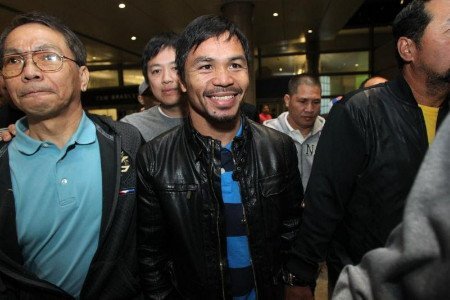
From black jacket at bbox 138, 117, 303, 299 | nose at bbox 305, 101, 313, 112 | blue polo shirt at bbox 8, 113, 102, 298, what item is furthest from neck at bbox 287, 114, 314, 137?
blue polo shirt at bbox 8, 113, 102, 298

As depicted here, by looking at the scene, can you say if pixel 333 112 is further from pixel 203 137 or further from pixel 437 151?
pixel 437 151

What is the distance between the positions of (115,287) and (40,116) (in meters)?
0.85

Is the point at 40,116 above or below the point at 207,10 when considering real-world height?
below

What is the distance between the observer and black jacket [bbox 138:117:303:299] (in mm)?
1555

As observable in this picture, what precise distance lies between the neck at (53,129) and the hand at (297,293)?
135cm

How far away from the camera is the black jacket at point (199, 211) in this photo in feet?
5.10

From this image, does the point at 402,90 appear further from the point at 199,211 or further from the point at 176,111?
the point at 176,111

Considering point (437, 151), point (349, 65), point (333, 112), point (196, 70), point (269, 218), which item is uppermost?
point (349, 65)

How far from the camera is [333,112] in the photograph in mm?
1719

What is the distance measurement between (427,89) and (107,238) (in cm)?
166

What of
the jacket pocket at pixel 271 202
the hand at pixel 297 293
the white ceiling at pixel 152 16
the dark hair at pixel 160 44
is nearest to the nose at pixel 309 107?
the dark hair at pixel 160 44

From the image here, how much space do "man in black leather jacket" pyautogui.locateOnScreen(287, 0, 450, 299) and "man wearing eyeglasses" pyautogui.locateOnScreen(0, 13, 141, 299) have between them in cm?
92

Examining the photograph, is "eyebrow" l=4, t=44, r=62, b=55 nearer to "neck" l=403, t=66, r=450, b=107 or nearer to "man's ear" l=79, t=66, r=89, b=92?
"man's ear" l=79, t=66, r=89, b=92

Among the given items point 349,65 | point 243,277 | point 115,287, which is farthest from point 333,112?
point 349,65
